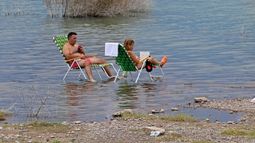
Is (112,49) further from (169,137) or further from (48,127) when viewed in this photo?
(169,137)

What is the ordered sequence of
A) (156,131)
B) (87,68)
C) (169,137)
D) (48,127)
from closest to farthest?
(169,137) < (156,131) < (48,127) < (87,68)

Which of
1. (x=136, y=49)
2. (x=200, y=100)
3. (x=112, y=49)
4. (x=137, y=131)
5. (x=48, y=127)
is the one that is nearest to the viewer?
(x=137, y=131)

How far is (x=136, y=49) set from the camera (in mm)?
21969

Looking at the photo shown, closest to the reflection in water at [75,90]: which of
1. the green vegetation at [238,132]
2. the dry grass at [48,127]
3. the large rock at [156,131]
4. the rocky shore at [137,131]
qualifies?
the rocky shore at [137,131]

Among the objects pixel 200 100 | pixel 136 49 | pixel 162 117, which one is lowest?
pixel 136 49

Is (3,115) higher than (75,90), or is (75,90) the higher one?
(3,115)

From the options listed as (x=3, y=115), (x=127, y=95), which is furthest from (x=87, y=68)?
(x=3, y=115)

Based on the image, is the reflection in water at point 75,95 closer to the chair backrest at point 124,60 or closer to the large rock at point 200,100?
the chair backrest at point 124,60

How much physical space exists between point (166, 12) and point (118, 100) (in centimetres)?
2291

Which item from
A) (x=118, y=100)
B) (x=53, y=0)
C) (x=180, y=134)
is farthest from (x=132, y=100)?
(x=53, y=0)

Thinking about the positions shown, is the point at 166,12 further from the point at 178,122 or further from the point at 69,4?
the point at 178,122

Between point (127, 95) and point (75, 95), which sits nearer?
point (127, 95)

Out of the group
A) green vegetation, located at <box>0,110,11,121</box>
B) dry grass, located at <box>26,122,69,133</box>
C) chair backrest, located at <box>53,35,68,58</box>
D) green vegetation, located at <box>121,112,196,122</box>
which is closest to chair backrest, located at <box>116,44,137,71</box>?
chair backrest, located at <box>53,35,68,58</box>

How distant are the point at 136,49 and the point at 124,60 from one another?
21.1ft
